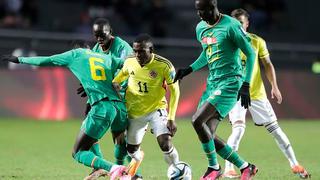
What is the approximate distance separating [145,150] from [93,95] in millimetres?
5195

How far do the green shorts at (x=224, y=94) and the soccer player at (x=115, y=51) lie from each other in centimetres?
103

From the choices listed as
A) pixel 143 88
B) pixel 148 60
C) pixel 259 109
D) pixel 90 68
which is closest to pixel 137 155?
pixel 143 88

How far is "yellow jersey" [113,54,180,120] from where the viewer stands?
979cm

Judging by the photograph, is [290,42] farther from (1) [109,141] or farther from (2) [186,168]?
(2) [186,168]

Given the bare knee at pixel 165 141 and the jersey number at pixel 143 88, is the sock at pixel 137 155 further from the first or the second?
the jersey number at pixel 143 88

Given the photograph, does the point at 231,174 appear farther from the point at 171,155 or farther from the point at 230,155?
the point at 171,155

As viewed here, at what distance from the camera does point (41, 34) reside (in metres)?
20.9

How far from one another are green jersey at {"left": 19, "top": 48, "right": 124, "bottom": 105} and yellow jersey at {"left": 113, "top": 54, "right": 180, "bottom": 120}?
0.45 metres

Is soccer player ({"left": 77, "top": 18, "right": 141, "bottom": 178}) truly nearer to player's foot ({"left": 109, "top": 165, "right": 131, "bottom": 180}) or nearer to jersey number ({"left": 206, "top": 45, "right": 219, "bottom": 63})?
player's foot ({"left": 109, "top": 165, "right": 131, "bottom": 180})

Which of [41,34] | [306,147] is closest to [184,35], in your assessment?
[41,34]

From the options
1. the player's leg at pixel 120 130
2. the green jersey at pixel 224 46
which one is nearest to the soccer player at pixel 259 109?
the green jersey at pixel 224 46

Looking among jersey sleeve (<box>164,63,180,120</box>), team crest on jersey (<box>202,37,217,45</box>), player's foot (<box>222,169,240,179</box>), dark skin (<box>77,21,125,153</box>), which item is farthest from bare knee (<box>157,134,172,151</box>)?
player's foot (<box>222,169,240,179</box>)

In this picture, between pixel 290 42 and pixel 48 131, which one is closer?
pixel 48 131

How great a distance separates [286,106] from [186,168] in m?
11.8
